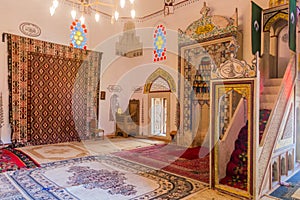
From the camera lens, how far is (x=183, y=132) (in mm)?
6719

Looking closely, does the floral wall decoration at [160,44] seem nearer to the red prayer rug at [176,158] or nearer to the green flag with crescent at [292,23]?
the red prayer rug at [176,158]

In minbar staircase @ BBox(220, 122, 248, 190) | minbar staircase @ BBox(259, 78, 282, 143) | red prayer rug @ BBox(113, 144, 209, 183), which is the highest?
minbar staircase @ BBox(259, 78, 282, 143)

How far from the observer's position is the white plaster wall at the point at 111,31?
6.03 metres

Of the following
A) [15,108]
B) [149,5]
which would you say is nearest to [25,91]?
[15,108]

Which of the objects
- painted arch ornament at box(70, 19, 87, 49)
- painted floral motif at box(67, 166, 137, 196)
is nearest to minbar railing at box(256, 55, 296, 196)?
painted floral motif at box(67, 166, 137, 196)

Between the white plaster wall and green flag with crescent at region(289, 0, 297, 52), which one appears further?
the white plaster wall

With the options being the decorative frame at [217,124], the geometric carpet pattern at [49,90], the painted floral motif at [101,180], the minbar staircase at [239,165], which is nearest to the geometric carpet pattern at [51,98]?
the geometric carpet pattern at [49,90]

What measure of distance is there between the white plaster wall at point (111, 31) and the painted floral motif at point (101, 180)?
3.42 metres

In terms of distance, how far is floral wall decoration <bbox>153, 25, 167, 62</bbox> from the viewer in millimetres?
7773

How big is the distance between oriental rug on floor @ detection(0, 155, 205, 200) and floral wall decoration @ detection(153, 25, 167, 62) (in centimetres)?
437

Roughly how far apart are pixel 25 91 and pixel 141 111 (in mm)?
3931

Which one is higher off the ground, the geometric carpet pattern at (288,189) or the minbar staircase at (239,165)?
the minbar staircase at (239,165)

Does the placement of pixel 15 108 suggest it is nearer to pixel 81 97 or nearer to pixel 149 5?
pixel 81 97

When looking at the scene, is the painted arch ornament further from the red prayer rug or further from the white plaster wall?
the red prayer rug
